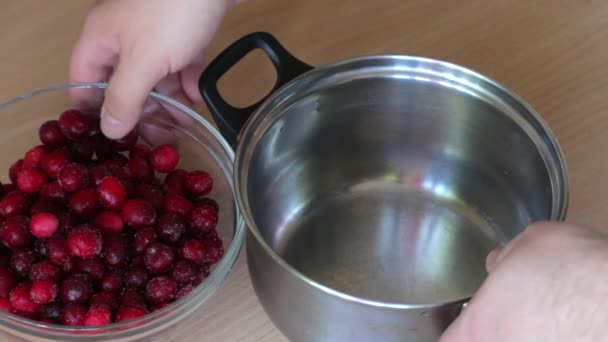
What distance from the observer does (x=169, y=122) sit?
80 cm

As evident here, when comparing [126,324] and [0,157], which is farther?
[0,157]

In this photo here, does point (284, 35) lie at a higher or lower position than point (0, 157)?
higher

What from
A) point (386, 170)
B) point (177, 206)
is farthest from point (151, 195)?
point (386, 170)

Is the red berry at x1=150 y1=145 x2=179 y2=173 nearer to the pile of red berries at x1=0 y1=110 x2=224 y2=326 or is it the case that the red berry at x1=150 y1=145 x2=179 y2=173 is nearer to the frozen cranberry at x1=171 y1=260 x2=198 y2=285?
the pile of red berries at x1=0 y1=110 x2=224 y2=326

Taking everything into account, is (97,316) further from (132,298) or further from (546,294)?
(546,294)

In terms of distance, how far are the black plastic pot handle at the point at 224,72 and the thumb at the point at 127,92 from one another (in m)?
0.07

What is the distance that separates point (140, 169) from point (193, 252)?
0.40ft

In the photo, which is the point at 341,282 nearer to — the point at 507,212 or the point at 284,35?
the point at 507,212

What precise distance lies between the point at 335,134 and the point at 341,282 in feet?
0.57

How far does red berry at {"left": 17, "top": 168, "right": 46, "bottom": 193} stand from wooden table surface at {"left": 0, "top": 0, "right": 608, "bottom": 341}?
6.4 inches

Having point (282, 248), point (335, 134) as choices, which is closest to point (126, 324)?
point (282, 248)

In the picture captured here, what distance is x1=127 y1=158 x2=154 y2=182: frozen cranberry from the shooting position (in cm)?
76

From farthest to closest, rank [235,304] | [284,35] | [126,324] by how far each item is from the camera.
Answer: [284,35]
[235,304]
[126,324]

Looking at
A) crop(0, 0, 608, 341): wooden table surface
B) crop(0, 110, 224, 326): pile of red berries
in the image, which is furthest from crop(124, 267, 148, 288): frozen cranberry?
crop(0, 0, 608, 341): wooden table surface
